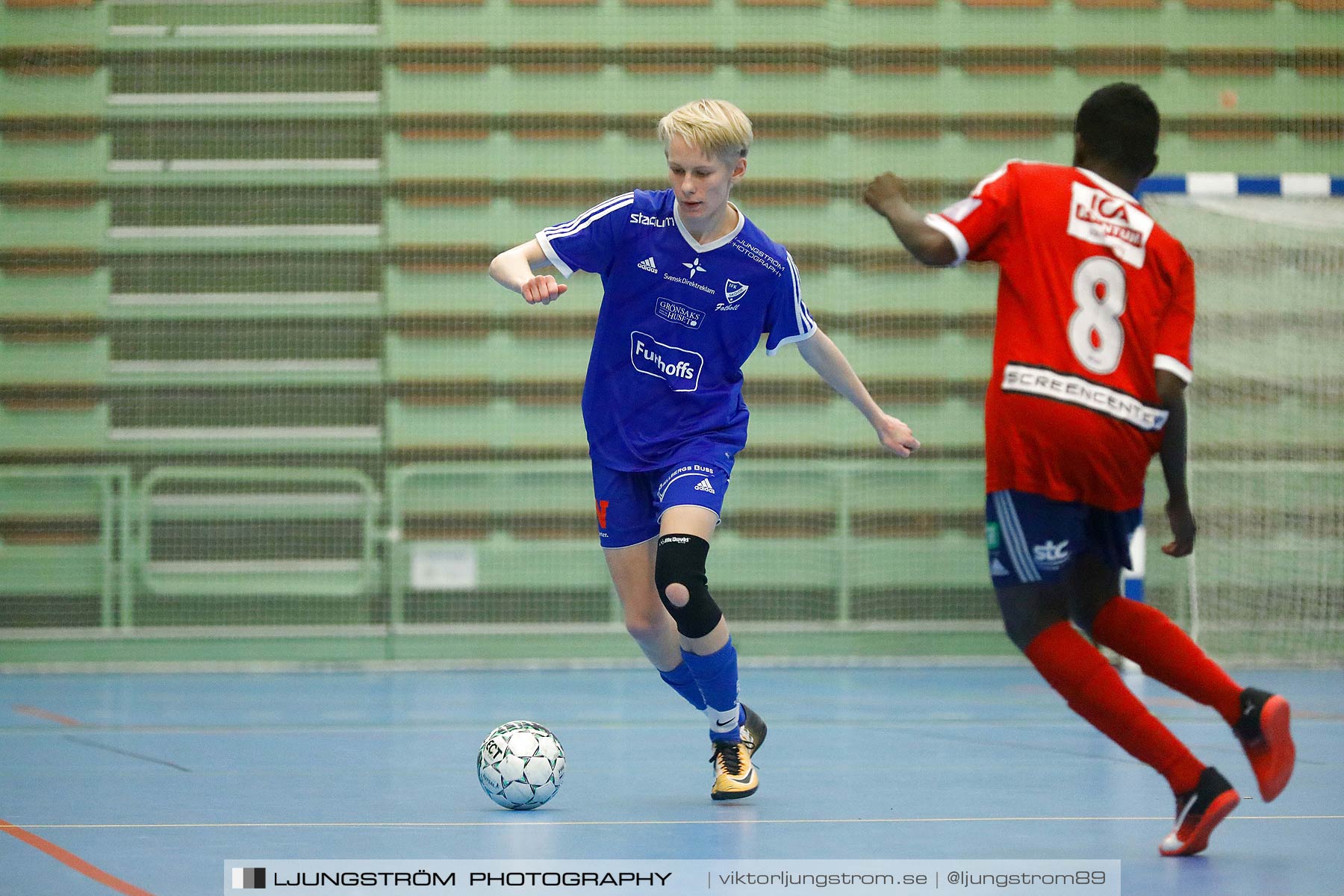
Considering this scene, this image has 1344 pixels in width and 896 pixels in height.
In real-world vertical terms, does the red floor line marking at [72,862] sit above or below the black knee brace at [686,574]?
below

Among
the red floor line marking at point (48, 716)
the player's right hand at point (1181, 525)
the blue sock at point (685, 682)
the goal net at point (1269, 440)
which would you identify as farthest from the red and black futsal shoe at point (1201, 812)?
the goal net at point (1269, 440)

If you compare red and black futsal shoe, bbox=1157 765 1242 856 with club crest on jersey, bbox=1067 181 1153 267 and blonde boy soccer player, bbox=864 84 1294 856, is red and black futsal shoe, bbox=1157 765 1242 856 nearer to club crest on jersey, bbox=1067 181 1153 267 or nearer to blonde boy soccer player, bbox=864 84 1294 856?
blonde boy soccer player, bbox=864 84 1294 856

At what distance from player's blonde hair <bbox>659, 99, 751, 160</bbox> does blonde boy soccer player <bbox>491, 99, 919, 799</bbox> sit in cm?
4

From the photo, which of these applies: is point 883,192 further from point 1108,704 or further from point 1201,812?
point 1201,812

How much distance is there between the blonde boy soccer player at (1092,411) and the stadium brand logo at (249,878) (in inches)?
66.1

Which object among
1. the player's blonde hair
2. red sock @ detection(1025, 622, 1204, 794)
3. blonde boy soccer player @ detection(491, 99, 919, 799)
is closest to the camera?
red sock @ detection(1025, 622, 1204, 794)

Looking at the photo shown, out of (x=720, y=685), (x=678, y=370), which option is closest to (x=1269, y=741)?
(x=720, y=685)

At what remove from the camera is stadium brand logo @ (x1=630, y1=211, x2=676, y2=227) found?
4.29m

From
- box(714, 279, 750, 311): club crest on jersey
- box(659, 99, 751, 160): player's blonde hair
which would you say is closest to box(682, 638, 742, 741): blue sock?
box(714, 279, 750, 311): club crest on jersey

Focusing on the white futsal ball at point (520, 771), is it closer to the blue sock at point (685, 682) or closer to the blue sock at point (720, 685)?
the blue sock at point (720, 685)

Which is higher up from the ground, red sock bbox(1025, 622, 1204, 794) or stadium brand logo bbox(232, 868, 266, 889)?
red sock bbox(1025, 622, 1204, 794)

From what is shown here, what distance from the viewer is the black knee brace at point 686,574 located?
4.00 metres

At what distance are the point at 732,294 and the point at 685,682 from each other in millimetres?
1198

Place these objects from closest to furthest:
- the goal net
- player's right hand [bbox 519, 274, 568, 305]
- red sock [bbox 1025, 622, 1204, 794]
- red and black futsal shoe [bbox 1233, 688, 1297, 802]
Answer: red and black futsal shoe [bbox 1233, 688, 1297, 802] < red sock [bbox 1025, 622, 1204, 794] < player's right hand [bbox 519, 274, 568, 305] < the goal net
